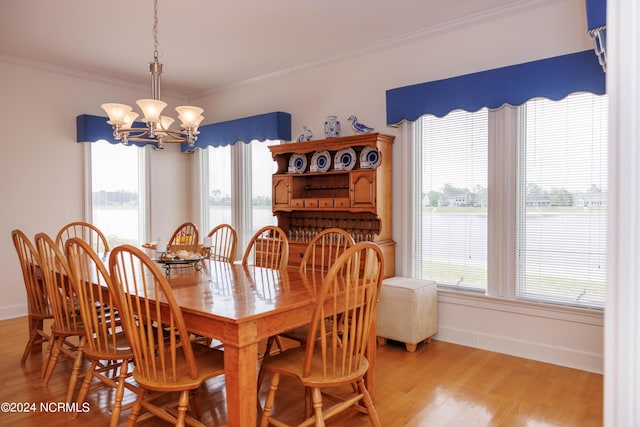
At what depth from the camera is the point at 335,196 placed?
14.9 feet

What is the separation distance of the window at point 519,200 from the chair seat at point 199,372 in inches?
95.0

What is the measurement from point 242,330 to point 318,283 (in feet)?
2.79

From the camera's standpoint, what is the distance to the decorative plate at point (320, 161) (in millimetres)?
4484

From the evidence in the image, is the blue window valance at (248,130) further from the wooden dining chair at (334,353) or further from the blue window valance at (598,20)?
the blue window valance at (598,20)

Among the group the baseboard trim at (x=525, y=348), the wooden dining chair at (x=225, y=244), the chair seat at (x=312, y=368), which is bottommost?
the baseboard trim at (x=525, y=348)

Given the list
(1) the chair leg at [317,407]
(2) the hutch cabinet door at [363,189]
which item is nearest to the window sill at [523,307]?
(2) the hutch cabinet door at [363,189]

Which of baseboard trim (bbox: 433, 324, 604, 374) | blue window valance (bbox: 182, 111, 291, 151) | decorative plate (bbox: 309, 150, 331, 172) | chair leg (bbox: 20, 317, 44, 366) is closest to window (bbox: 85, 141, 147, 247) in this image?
blue window valance (bbox: 182, 111, 291, 151)

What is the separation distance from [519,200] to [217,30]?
116 inches

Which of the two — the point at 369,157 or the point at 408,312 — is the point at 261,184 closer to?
the point at 369,157

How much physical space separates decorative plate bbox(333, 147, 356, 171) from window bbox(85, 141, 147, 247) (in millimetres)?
2846

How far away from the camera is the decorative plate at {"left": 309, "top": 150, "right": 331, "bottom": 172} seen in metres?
4.48

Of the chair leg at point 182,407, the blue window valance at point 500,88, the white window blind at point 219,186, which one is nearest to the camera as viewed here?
the chair leg at point 182,407

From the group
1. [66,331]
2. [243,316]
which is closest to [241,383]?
[243,316]

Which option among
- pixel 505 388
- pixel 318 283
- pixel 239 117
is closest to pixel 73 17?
pixel 239 117
